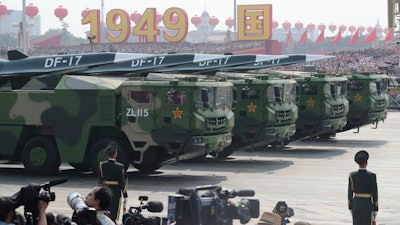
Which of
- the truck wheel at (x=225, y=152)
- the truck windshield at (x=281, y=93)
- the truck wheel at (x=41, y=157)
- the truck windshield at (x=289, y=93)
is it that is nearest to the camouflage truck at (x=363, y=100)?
the truck windshield at (x=289, y=93)

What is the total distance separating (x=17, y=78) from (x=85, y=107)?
10.3ft

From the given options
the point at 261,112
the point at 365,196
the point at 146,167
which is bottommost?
the point at 146,167

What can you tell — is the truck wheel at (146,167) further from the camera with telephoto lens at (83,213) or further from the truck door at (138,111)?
the camera with telephoto lens at (83,213)

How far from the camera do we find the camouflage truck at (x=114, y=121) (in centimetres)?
2111

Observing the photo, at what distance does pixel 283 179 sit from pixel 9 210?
1433cm

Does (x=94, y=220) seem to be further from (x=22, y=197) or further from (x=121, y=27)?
(x=121, y=27)

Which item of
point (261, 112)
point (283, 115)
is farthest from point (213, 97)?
point (283, 115)

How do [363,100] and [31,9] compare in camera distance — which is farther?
[31,9]

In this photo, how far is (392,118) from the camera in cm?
4734

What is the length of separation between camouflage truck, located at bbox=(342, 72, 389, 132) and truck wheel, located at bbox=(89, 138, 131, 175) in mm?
11787

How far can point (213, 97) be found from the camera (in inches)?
857

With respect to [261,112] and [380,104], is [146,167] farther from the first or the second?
[380,104]

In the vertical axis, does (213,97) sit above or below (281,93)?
above

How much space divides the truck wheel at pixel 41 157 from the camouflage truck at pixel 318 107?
8855mm
